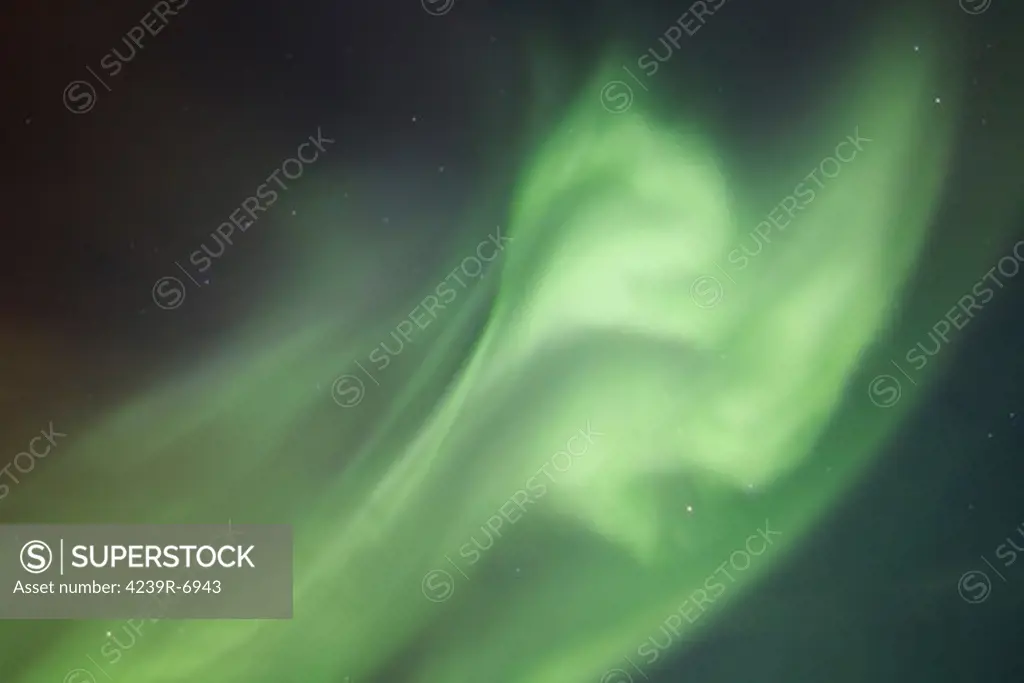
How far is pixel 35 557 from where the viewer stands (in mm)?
1451

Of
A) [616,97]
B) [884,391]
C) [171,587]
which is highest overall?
[616,97]

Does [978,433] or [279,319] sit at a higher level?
[279,319]

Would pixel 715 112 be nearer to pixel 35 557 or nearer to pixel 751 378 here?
pixel 751 378

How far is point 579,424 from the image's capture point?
146 cm

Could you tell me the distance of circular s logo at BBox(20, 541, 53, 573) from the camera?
4.75ft

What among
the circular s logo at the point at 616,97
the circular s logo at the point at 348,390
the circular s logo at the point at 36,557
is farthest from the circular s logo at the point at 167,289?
the circular s logo at the point at 616,97

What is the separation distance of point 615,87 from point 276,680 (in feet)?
4.16

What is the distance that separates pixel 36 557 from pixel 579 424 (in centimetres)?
104

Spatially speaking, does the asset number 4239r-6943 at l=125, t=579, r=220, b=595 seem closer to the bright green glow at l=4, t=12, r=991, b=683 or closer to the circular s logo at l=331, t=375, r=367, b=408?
the bright green glow at l=4, t=12, r=991, b=683

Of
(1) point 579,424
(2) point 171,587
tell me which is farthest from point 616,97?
(2) point 171,587

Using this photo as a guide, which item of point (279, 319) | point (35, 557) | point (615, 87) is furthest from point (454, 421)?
point (35, 557)

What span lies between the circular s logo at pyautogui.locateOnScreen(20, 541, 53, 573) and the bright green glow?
98 mm

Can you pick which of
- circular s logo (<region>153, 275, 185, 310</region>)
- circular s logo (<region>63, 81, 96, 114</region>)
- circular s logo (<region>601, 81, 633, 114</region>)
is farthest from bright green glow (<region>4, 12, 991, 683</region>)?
circular s logo (<region>63, 81, 96, 114</region>)

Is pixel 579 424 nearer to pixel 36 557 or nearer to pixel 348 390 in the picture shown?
pixel 348 390
